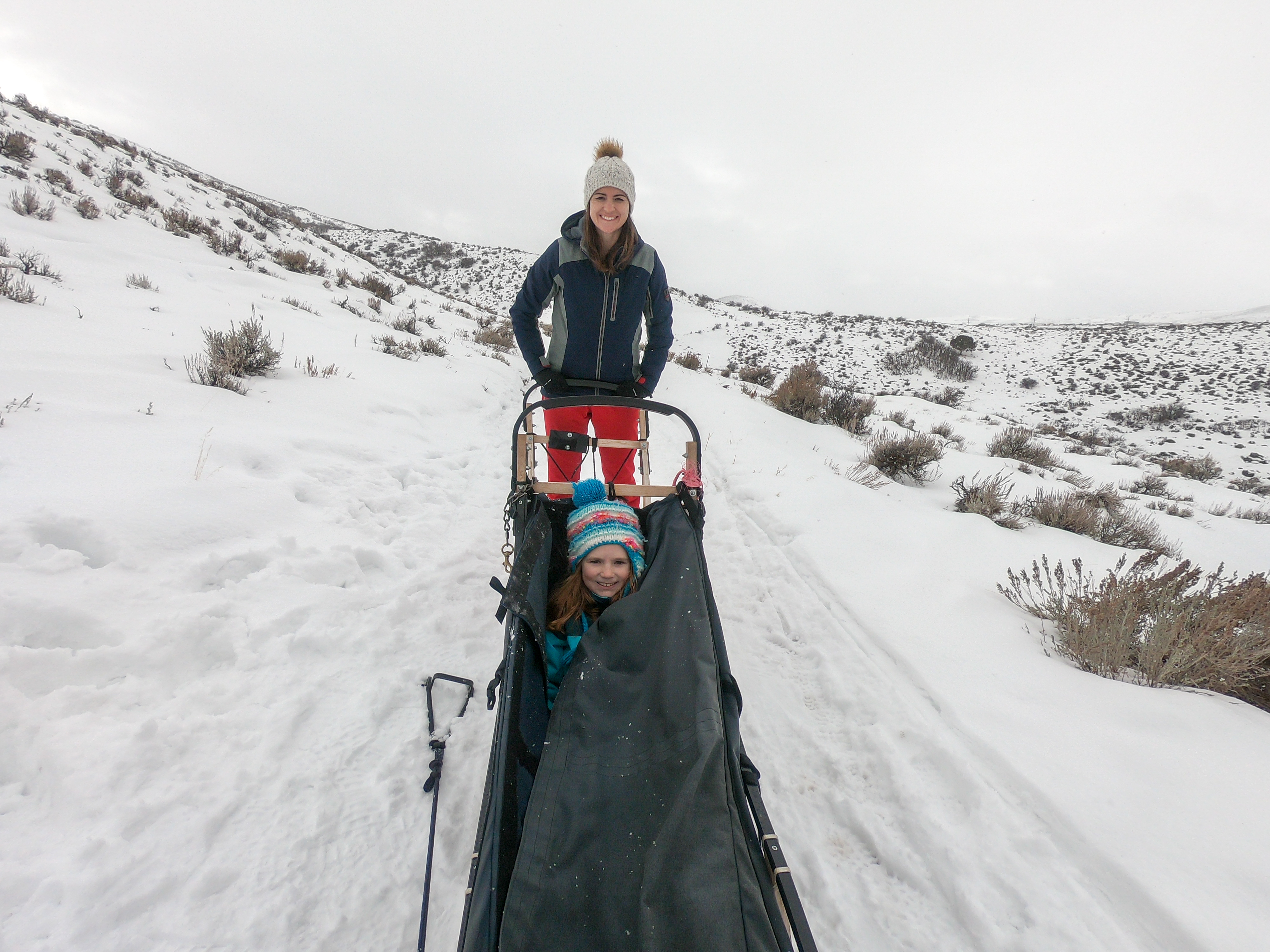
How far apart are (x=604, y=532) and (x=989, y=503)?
152 inches

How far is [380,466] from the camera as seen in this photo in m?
3.64

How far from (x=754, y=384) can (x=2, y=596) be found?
11894mm

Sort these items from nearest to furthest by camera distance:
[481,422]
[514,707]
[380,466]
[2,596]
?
[514,707] < [2,596] < [380,466] < [481,422]

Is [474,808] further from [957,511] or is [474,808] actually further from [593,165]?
[957,511]

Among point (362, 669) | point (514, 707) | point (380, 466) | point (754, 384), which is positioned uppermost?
point (754, 384)

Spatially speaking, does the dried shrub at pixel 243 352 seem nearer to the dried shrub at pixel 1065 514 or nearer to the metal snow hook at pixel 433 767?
the metal snow hook at pixel 433 767

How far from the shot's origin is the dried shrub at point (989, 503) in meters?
4.14

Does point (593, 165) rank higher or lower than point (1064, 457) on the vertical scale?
higher

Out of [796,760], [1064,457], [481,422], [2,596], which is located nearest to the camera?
[2,596]

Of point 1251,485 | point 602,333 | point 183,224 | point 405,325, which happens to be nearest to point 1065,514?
point 602,333

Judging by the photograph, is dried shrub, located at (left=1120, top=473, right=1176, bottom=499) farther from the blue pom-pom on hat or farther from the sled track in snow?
the blue pom-pom on hat

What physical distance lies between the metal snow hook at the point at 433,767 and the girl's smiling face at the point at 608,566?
653mm

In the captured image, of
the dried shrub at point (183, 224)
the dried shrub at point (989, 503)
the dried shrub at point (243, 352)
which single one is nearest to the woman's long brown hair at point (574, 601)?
the dried shrub at point (243, 352)

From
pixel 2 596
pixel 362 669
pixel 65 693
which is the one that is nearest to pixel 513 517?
pixel 362 669
